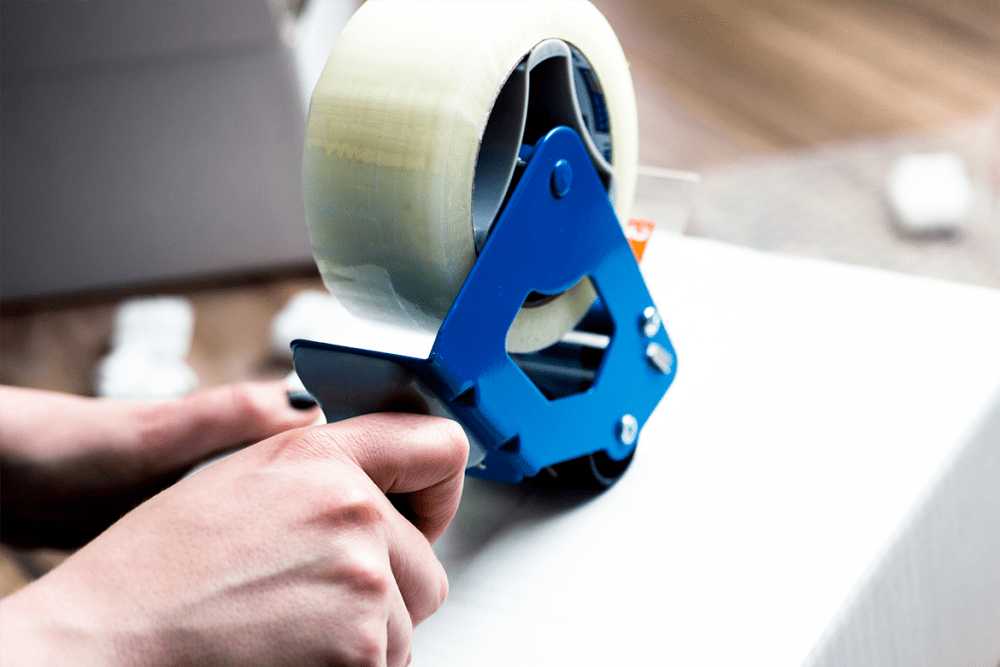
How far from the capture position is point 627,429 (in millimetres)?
678

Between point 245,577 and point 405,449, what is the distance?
4.6 inches

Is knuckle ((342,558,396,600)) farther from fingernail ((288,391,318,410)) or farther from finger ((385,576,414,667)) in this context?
fingernail ((288,391,318,410))

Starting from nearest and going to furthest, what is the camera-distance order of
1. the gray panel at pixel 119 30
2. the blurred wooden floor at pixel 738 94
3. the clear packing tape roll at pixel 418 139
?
1. the clear packing tape roll at pixel 418 139
2. the gray panel at pixel 119 30
3. the blurred wooden floor at pixel 738 94

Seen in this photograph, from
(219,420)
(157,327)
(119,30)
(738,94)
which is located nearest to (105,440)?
(219,420)

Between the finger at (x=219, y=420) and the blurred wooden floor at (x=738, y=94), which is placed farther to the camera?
the blurred wooden floor at (x=738, y=94)

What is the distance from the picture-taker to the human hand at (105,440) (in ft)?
2.56

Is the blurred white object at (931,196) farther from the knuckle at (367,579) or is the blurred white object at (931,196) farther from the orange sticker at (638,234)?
the knuckle at (367,579)

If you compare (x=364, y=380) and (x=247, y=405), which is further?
(x=247, y=405)

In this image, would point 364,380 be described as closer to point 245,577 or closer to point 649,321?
point 245,577

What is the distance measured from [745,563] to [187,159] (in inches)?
55.6

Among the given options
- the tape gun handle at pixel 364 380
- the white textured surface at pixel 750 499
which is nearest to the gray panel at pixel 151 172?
the white textured surface at pixel 750 499

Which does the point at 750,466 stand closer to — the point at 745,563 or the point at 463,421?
the point at 745,563

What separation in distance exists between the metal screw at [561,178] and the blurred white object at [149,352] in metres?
1.08

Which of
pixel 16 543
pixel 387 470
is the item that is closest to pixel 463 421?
pixel 387 470
